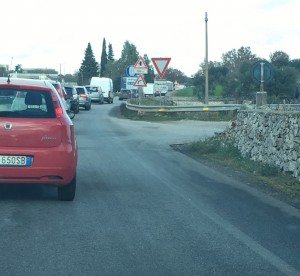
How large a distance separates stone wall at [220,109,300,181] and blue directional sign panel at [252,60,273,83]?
3.30ft

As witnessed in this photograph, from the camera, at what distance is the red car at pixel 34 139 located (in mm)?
9070

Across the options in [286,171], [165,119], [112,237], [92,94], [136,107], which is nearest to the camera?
[112,237]

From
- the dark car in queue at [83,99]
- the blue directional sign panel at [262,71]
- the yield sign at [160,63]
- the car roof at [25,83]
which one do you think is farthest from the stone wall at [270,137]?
the dark car in queue at [83,99]

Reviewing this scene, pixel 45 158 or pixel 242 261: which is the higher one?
pixel 45 158

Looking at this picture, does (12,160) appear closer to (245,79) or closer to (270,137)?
(270,137)

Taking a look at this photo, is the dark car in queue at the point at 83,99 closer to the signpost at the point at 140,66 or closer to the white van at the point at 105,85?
the signpost at the point at 140,66

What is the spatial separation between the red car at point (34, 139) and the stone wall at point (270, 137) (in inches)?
188

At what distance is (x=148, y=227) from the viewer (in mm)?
7906

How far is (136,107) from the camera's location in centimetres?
3494

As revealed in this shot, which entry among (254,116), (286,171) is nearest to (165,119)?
(254,116)

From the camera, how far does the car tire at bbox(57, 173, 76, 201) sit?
953 cm

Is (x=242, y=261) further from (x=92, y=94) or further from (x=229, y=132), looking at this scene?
(x=92, y=94)

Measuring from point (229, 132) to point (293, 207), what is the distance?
8.65m

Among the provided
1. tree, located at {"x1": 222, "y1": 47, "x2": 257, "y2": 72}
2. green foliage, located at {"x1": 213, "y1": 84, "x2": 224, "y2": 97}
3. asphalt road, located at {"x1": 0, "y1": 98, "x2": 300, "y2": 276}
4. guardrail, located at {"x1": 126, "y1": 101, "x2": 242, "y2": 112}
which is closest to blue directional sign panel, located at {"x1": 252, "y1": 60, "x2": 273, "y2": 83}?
asphalt road, located at {"x1": 0, "y1": 98, "x2": 300, "y2": 276}
